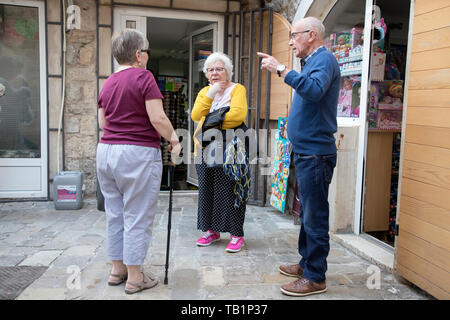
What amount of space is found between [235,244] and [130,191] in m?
1.28

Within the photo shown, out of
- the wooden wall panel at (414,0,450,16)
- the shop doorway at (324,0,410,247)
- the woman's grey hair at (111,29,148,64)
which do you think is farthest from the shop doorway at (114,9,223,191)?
the wooden wall panel at (414,0,450,16)

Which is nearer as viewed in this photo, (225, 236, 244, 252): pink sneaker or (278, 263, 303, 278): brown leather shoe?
(278, 263, 303, 278): brown leather shoe

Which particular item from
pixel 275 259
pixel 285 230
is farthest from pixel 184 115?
pixel 275 259

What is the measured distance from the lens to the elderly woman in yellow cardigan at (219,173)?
10.6 ft

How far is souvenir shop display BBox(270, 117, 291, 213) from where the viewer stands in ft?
14.4

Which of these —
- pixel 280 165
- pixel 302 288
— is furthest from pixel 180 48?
pixel 302 288

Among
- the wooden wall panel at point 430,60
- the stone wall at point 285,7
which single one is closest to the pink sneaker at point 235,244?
the wooden wall panel at point 430,60

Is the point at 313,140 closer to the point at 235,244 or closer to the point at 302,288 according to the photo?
the point at 302,288

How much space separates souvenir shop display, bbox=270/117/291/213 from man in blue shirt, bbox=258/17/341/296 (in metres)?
1.82

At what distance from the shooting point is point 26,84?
16.7ft

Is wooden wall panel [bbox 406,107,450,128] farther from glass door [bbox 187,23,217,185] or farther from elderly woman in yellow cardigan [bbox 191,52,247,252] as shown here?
glass door [bbox 187,23,217,185]

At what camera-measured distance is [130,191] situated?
240 cm

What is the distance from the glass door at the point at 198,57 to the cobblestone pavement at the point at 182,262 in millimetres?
1843

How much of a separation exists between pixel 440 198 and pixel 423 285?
0.58m
